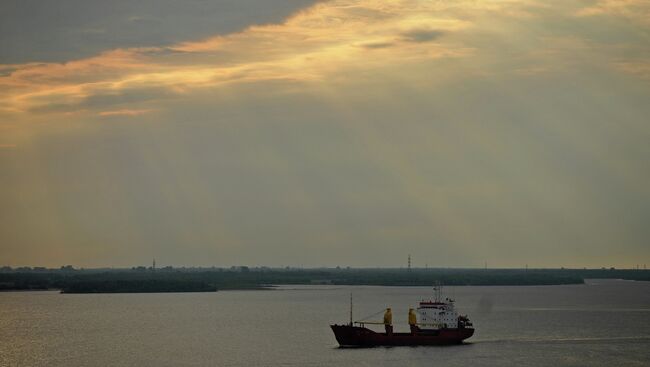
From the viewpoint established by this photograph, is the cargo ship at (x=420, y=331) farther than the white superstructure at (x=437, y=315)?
No

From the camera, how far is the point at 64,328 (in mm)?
107062

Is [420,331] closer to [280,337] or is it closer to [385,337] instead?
[385,337]

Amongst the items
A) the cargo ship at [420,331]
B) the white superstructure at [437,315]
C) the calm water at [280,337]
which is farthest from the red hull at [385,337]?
the white superstructure at [437,315]

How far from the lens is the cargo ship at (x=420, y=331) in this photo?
3310 inches

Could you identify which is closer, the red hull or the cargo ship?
the red hull

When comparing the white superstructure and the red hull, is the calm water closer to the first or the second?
the red hull

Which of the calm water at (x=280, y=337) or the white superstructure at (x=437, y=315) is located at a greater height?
the white superstructure at (x=437, y=315)

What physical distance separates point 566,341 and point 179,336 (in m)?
37.8

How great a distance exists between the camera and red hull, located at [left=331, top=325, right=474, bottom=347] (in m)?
83.9

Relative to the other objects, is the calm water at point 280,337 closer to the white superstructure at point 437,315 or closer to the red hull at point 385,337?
the red hull at point 385,337

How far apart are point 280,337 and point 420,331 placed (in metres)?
15.2

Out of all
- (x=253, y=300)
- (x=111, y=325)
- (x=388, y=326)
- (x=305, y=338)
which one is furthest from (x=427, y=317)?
(x=253, y=300)

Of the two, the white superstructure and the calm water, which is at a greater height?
the white superstructure

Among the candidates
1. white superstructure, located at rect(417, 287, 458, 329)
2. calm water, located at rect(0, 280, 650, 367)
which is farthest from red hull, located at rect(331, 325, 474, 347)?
white superstructure, located at rect(417, 287, 458, 329)
